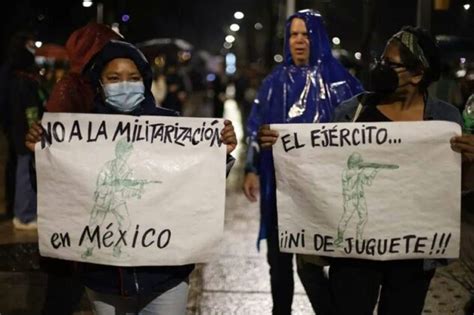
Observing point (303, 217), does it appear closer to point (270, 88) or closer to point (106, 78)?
point (106, 78)

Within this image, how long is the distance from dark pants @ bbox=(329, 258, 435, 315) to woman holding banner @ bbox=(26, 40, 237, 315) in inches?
30.2

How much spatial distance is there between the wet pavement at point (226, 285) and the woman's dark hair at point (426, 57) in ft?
5.00

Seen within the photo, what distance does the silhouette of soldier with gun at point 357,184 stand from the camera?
3.62 metres

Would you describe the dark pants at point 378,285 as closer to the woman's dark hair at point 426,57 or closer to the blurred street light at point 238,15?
the woman's dark hair at point 426,57

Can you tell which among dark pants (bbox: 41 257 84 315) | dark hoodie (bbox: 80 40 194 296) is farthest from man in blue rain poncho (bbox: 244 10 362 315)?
dark hoodie (bbox: 80 40 194 296)

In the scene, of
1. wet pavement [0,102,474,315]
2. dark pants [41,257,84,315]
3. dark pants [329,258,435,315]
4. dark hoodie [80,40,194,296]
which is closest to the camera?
dark hoodie [80,40,194,296]

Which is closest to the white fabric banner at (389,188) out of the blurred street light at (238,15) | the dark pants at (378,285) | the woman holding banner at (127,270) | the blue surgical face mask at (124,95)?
the dark pants at (378,285)

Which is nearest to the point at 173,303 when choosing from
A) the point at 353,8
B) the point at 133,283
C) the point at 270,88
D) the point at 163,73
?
the point at 133,283

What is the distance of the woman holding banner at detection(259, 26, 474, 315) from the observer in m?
3.70

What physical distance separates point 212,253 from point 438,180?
1.06 meters

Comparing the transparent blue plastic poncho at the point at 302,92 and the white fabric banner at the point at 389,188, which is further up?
the transparent blue plastic poncho at the point at 302,92

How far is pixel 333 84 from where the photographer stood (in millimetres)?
4949

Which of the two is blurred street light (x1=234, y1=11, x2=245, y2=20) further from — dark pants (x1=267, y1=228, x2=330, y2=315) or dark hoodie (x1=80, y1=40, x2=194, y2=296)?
dark hoodie (x1=80, y1=40, x2=194, y2=296)

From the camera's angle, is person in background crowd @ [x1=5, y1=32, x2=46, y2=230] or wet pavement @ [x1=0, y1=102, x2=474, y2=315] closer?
wet pavement @ [x1=0, y1=102, x2=474, y2=315]
